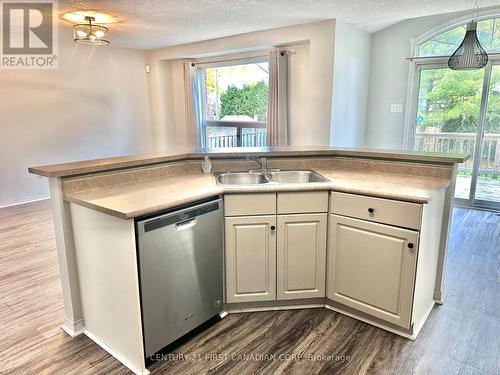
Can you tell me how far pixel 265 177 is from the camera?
8.44ft

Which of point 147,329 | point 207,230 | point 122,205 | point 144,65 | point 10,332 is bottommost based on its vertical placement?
point 10,332

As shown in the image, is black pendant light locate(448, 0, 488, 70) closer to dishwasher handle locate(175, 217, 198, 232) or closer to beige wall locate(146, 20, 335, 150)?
beige wall locate(146, 20, 335, 150)

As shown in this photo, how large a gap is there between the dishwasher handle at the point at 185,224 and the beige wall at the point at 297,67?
2.91 meters

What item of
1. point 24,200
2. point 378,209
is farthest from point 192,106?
point 378,209

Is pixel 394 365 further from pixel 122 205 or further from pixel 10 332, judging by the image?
pixel 10 332

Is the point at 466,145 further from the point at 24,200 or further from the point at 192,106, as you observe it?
the point at 24,200

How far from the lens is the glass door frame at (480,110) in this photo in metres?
4.58

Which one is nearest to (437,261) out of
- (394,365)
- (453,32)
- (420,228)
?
(420,228)

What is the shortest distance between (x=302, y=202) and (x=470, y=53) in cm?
227

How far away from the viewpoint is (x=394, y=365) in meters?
1.87

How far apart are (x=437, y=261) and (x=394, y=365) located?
2.80 feet

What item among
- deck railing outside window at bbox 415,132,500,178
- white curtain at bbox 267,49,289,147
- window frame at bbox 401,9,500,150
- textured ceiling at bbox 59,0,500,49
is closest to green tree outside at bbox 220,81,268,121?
white curtain at bbox 267,49,289,147
